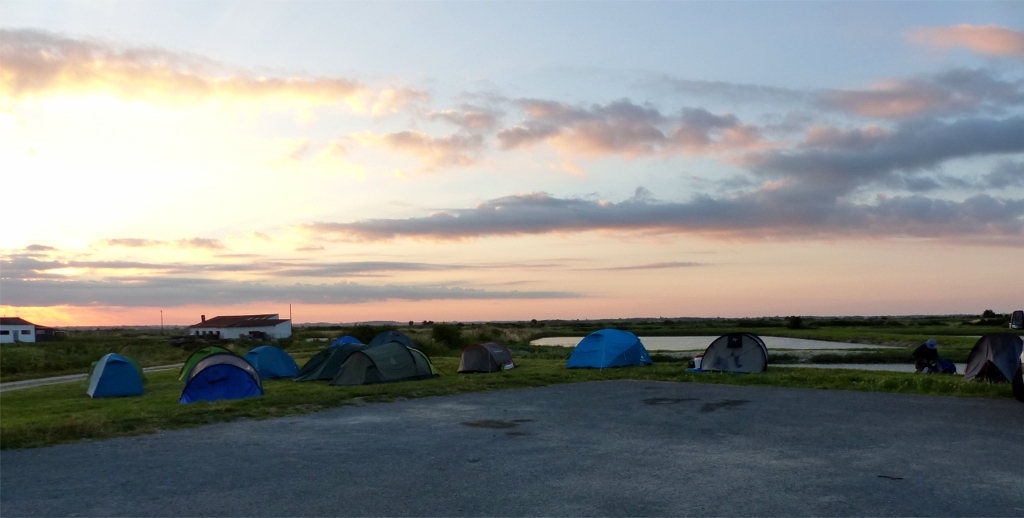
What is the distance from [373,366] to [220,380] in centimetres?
571

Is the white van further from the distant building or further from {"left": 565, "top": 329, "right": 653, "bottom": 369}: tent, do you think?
the distant building

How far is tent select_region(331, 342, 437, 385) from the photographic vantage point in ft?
87.1

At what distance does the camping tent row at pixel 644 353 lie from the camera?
29.1 meters

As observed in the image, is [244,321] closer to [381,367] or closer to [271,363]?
[271,363]

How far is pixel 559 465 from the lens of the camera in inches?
459

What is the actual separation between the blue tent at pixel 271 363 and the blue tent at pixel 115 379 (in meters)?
6.84

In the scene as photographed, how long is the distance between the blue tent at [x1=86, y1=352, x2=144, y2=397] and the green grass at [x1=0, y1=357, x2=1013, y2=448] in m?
0.55

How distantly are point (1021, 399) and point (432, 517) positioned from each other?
17.8 m

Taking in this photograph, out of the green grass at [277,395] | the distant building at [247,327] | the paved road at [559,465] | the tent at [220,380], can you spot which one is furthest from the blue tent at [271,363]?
the distant building at [247,327]

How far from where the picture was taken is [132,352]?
5112 centimetres

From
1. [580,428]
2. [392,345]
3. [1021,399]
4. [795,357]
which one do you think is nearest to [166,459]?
[580,428]

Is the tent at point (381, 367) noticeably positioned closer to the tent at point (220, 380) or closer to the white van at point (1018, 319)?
the tent at point (220, 380)

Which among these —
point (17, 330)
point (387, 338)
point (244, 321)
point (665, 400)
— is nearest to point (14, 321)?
point (17, 330)

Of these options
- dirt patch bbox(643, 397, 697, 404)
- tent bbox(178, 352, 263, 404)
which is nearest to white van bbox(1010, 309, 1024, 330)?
dirt patch bbox(643, 397, 697, 404)
